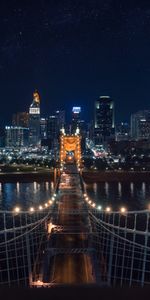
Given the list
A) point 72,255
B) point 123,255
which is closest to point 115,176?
point 72,255

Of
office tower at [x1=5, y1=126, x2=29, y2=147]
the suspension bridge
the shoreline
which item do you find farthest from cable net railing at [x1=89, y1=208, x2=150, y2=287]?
office tower at [x1=5, y1=126, x2=29, y2=147]

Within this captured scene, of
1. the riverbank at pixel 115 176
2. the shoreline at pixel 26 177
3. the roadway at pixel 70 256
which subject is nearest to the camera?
the roadway at pixel 70 256

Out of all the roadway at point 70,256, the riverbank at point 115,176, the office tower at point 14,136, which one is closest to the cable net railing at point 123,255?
the roadway at point 70,256

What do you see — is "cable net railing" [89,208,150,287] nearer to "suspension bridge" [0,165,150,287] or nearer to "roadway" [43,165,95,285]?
"suspension bridge" [0,165,150,287]

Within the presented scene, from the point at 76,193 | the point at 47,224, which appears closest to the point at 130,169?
the point at 76,193

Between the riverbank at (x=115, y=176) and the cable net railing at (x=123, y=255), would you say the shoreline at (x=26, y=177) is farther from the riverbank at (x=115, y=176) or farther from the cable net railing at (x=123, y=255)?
the cable net railing at (x=123, y=255)

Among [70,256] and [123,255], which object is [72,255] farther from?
[123,255]

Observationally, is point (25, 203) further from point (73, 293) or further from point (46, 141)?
point (46, 141)

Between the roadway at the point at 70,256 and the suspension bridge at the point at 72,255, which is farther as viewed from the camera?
the roadway at the point at 70,256

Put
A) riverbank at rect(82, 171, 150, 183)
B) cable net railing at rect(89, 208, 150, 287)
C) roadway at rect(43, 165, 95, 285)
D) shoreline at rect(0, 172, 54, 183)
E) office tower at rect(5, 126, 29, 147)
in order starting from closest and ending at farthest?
1. cable net railing at rect(89, 208, 150, 287)
2. roadway at rect(43, 165, 95, 285)
3. shoreline at rect(0, 172, 54, 183)
4. riverbank at rect(82, 171, 150, 183)
5. office tower at rect(5, 126, 29, 147)
